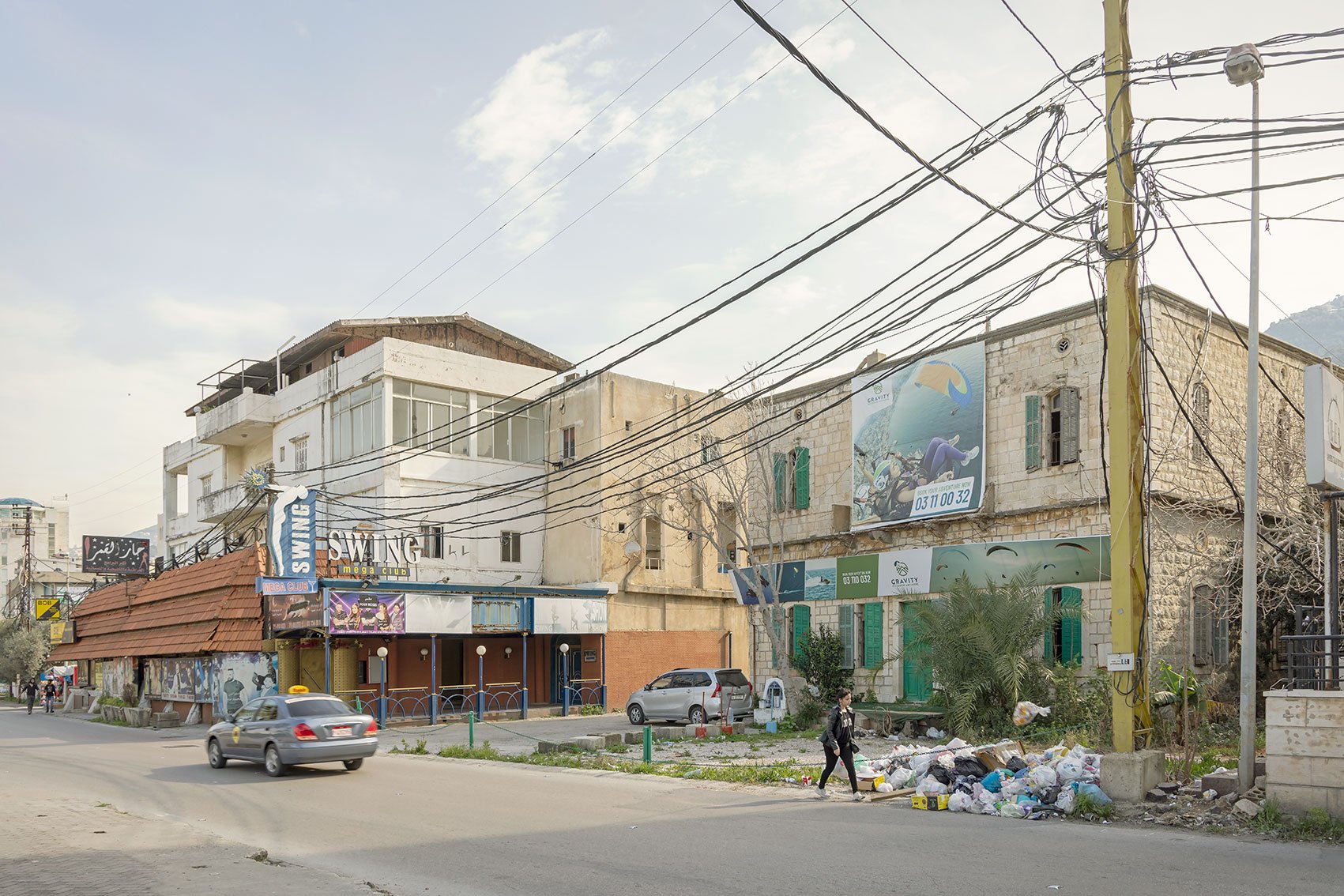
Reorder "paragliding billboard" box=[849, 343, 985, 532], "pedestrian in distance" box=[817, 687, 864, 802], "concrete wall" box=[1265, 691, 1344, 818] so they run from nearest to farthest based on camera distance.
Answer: "concrete wall" box=[1265, 691, 1344, 818] < "pedestrian in distance" box=[817, 687, 864, 802] < "paragliding billboard" box=[849, 343, 985, 532]

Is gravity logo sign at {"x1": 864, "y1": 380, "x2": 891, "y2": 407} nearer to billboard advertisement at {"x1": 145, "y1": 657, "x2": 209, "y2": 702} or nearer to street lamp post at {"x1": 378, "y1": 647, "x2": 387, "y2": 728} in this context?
street lamp post at {"x1": 378, "y1": 647, "x2": 387, "y2": 728}

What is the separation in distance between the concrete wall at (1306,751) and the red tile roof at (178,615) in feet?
88.9

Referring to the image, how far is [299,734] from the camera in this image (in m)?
18.4

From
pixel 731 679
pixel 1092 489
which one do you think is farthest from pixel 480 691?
pixel 1092 489

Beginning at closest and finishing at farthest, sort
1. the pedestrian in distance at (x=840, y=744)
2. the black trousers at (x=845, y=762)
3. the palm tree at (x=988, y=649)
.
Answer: the black trousers at (x=845, y=762), the pedestrian in distance at (x=840, y=744), the palm tree at (x=988, y=649)

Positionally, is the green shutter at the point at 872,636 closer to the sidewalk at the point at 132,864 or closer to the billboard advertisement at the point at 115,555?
the sidewalk at the point at 132,864

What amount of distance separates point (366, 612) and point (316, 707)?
12331 millimetres

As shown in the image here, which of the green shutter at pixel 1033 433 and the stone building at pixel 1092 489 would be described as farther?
the green shutter at pixel 1033 433

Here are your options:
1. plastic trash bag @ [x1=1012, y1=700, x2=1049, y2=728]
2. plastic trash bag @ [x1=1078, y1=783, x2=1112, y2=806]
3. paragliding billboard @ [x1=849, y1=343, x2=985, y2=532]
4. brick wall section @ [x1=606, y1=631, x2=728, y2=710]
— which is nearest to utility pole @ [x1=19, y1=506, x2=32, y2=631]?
brick wall section @ [x1=606, y1=631, x2=728, y2=710]

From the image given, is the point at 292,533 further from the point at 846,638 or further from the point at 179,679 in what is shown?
the point at 846,638

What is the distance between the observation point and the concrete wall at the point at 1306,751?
444 inches

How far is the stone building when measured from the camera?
892 inches

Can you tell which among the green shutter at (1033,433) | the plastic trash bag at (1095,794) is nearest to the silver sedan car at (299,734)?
the plastic trash bag at (1095,794)

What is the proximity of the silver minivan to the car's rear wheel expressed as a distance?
467 inches
